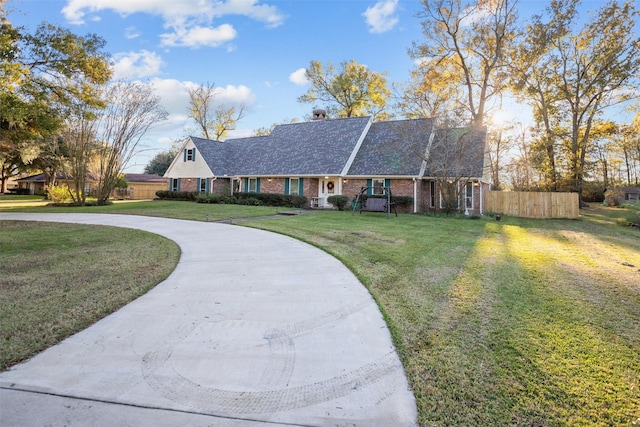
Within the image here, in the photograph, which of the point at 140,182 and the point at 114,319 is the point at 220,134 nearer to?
the point at 140,182

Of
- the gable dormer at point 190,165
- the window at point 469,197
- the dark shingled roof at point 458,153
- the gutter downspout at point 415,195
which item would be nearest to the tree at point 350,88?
the gable dormer at point 190,165

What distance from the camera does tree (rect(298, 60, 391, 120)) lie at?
34.1 m

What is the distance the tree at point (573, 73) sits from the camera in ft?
72.8

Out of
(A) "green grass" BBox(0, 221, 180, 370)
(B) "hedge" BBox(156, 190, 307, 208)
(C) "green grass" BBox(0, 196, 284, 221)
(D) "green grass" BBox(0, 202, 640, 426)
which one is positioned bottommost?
(D) "green grass" BBox(0, 202, 640, 426)

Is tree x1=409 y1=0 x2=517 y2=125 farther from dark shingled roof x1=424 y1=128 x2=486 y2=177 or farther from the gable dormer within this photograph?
the gable dormer

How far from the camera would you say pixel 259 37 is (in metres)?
13.7

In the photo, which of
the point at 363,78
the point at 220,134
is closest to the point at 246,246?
the point at 363,78

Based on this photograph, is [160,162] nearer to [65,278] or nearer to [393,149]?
[393,149]

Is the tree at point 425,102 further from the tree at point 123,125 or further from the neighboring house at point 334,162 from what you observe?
the tree at point 123,125

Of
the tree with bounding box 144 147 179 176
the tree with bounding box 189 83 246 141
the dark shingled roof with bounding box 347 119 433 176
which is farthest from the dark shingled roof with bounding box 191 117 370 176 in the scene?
the tree with bounding box 144 147 179 176

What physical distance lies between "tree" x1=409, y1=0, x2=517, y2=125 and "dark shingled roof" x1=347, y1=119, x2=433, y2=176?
13.6 feet

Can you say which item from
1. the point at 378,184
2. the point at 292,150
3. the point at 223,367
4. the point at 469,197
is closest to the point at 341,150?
the point at 378,184

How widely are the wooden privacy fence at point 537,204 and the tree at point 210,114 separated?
30.9m

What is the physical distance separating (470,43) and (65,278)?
86.2 ft
